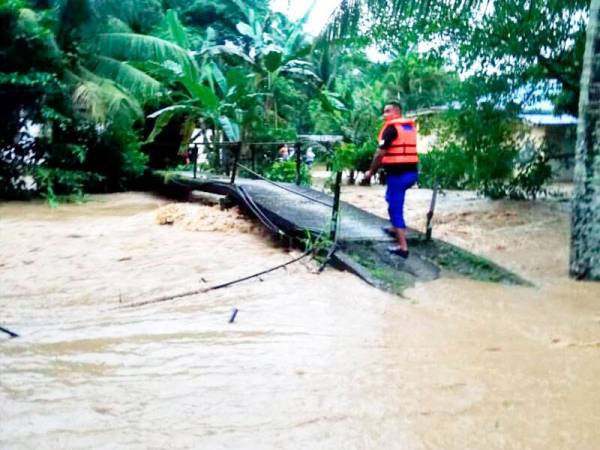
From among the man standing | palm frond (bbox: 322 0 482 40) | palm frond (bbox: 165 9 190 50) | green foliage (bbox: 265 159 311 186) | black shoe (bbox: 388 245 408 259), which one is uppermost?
palm frond (bbox: 165 9 190 50)

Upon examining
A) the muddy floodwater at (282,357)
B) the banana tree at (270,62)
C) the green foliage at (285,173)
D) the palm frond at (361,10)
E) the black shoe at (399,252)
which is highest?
the banana tree at (270,62)

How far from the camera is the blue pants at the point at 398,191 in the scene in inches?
270

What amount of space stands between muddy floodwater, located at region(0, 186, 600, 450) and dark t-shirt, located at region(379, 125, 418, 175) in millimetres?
1281

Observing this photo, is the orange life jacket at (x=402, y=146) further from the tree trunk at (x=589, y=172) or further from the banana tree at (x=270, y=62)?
the banana tree at (x=270, y=62)

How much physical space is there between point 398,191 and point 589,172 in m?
2.06

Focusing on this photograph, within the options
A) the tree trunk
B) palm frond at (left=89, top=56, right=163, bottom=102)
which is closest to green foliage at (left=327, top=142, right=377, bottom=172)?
palm frond at (left=89, top=56, right=163, bottom=102)

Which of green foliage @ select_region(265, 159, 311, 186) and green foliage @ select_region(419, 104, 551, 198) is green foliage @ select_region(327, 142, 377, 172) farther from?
green foliage @ select_region(419, 104, 551, 198)

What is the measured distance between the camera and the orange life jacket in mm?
6738

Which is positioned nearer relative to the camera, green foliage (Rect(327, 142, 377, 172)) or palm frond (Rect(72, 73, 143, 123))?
palm frond (Rect(72, 73, 143, 123))

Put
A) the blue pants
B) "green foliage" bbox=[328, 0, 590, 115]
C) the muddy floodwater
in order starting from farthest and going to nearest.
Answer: "green foliage" bbox=[328, 0, 590, 115] < the blue pants < the muddy floodwater

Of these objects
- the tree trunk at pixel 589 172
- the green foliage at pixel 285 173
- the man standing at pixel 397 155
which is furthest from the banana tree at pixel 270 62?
the tree trunk at pixel 589 172

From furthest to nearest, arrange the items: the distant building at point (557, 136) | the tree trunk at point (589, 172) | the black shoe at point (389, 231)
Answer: the distant building at point (557, 136) → the black shoe at point (389, 231) → the tree trunk at point (589, 172)

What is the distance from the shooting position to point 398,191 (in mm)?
6953

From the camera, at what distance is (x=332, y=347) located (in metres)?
4.53
